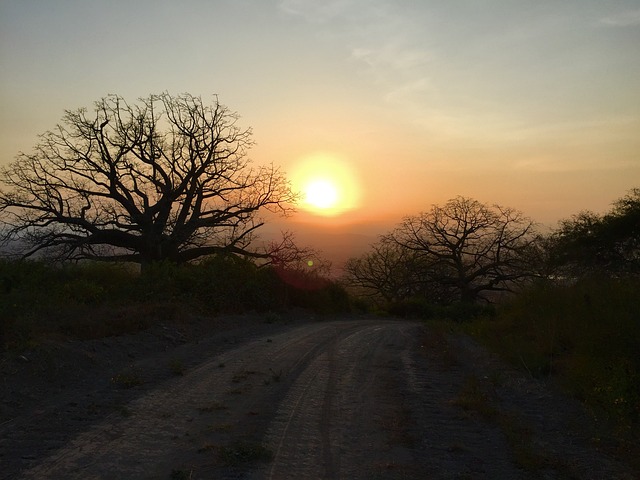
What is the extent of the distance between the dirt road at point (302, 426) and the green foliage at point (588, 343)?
18.6 inches

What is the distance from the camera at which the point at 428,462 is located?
5508mm

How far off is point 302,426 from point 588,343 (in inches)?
202

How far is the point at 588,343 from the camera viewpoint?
8523 mm

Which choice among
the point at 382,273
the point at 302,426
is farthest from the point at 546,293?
the point at 382,273

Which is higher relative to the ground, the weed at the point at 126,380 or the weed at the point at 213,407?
the weed at the point at 126,380

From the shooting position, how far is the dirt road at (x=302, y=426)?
5.27 metres

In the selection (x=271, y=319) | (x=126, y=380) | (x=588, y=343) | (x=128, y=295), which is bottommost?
(x=588, y=343)

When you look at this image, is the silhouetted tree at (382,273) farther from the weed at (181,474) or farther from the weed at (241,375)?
the weed at (181,474)

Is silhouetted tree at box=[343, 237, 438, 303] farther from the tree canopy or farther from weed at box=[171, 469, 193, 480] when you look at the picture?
weed at box=[171, 469, 193, 480]

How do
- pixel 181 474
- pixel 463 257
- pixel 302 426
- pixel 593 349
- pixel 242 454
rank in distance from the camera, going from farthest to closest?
pixel 463 257, pixel 593 349, pixel 302 426, pixel 242 454, pixel 181 474

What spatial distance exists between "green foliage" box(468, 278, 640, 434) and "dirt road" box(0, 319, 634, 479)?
0.47 metres

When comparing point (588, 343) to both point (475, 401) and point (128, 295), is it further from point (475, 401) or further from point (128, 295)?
point (128, 295)

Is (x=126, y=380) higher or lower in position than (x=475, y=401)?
higher

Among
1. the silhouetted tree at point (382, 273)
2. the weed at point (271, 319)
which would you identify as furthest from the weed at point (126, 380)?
the silhouetted tree at point (382, 273)
